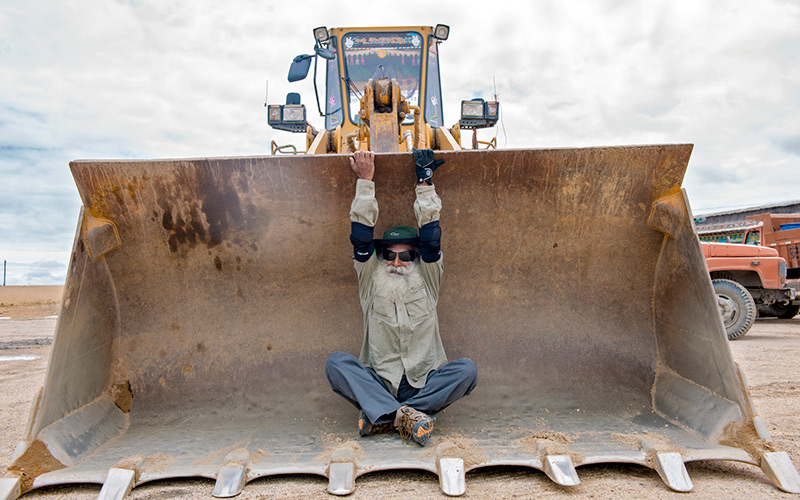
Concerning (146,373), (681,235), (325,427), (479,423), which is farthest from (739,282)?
(146,373)

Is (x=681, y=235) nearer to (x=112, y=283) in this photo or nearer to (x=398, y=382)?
(x=398, y=382)

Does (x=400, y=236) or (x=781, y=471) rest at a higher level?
(x=400, y=236)

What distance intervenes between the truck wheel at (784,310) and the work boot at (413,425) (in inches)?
377

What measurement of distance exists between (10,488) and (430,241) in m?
1.98

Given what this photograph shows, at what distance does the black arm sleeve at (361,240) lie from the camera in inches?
98.8

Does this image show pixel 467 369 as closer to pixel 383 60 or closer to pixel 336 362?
pixel 336 362

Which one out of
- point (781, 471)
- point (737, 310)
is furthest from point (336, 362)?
point (737, 310)

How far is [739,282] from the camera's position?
7.64m

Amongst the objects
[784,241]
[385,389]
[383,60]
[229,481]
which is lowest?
[229,481]

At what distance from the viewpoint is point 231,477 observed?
1.95 metres

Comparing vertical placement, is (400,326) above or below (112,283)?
below

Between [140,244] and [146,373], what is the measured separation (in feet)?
2.35

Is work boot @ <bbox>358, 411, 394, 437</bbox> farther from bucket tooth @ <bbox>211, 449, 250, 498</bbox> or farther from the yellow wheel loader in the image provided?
bucket tooth @ <bbox>211, 449, 250, 498</bbox>

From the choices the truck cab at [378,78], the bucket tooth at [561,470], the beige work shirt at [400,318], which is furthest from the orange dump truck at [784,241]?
the bucket tooth at [561,470]
